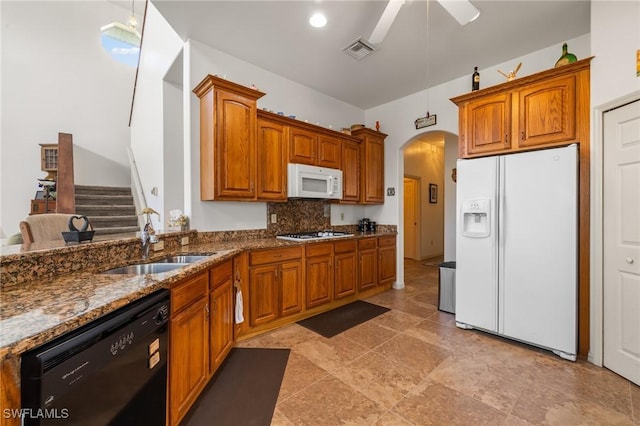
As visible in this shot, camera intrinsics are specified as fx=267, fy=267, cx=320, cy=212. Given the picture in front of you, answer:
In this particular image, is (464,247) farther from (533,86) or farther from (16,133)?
(16,133)

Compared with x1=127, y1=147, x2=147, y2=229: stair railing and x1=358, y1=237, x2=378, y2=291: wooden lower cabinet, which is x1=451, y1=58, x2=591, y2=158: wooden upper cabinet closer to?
x1=358, y1=237, x2=378, y2=291: wooden lower cabinet

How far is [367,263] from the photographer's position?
12.8 ft

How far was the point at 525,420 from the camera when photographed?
5.33 feet

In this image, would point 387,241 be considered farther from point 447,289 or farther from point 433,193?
point 433,193

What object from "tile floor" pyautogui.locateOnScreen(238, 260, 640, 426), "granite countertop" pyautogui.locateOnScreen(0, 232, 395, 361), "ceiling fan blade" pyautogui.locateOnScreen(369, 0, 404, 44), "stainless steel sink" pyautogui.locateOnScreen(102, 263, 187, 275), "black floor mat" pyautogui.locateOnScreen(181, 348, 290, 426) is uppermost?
"ceiling fan blade" pyautogui.locateOnScreen(369, 0, 404, 44)

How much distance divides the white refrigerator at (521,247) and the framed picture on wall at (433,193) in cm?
469

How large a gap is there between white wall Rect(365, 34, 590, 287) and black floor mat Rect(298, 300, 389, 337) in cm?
111

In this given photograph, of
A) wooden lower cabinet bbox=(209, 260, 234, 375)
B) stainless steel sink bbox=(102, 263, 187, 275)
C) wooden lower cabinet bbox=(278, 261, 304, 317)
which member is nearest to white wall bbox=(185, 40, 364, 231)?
wooden lower cabinet bbox=(278, 261, 304, 317)

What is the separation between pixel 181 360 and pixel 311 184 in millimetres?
2390

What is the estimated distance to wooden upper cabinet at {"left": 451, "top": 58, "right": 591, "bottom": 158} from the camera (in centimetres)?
233

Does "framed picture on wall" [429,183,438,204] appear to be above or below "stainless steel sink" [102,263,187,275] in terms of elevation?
above

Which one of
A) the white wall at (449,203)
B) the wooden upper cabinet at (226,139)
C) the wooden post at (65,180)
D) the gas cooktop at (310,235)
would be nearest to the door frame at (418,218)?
the white wall at (449,203)

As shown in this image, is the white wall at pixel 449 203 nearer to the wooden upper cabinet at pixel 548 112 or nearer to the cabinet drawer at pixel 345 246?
the cabinet drawer at pixel 345 246

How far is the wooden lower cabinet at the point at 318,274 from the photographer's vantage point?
3.16m
